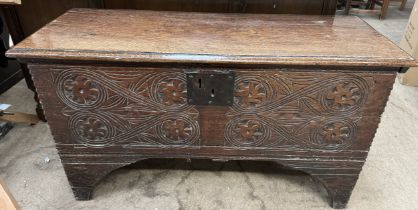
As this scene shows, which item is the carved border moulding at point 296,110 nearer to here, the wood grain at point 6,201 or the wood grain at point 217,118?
the wood grain at point 217,118

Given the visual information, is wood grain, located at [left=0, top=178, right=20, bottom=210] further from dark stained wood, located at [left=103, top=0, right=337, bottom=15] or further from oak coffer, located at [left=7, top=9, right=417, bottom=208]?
dark stained wood, located at [left=103, top=0, right=337, bottom=15]

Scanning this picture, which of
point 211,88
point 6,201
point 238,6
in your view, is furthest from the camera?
point 238,6

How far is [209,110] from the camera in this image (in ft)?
3.69

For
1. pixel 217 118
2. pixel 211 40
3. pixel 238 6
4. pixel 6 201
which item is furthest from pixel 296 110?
pixel 6 201

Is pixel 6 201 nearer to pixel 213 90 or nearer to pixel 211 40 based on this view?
pixel 213 90

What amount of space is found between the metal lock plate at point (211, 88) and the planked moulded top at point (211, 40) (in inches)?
2.7

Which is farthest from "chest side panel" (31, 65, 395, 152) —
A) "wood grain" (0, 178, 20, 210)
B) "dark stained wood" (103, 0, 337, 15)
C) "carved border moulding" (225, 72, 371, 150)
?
"dark stained wood" (103, 0, 337, 15)

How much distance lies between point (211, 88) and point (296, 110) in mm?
324

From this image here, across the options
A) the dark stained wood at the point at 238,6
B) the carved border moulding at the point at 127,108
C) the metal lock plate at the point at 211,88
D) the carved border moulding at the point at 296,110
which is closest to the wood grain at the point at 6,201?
the carved border moulding at the point at 127,108

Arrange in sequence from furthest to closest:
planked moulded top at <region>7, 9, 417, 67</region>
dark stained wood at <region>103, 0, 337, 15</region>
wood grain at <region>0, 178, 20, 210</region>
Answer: dark stained wood at <region>103, 0, 337, 15</region> < planked moulded top at <region>7, 9, 417, 67</region> < wood grain at <region>0, 178, 20, 210</region>

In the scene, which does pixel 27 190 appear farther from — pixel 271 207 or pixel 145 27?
pixel 271 207

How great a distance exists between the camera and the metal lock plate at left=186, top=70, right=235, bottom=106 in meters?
1.04

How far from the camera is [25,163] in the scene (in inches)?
61.3

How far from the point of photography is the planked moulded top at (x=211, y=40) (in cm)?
98
